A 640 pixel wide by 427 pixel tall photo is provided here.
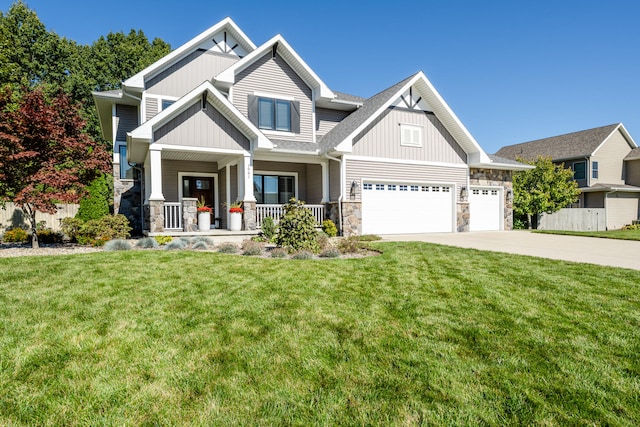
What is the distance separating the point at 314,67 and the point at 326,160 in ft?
14.4

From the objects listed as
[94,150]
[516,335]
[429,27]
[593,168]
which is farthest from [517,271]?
[593,168]

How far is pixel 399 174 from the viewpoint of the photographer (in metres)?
15.0

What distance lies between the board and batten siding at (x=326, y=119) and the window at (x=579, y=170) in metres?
19.3

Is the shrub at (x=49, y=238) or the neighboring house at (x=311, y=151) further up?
the neighboring house at (x=311, y=151)

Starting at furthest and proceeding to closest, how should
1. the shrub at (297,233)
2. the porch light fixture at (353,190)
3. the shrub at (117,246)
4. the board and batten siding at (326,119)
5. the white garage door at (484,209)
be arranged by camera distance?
the board and batten siding at (326,119), the white garage door at (484,209), the porch light fixture at (353,190), the shrub at (117,246), the shrub at (297,233)

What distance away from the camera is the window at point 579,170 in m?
24.9

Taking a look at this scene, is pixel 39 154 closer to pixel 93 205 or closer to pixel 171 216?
pixel 171 216

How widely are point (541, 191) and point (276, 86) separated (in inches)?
617

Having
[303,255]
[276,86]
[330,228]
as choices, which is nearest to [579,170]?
[330,228]

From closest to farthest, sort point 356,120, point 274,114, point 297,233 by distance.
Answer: point 297,233, point 356,120, point 274,114

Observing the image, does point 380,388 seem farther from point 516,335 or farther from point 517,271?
point 517,271

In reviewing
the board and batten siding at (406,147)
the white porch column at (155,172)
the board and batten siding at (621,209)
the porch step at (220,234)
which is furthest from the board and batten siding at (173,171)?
the board and batten siding at (621,209)

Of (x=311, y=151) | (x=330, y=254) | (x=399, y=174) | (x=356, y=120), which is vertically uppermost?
(x=356, y=120)

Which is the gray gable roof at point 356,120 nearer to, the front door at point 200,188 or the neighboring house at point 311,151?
the neighboring house at point 311,151
